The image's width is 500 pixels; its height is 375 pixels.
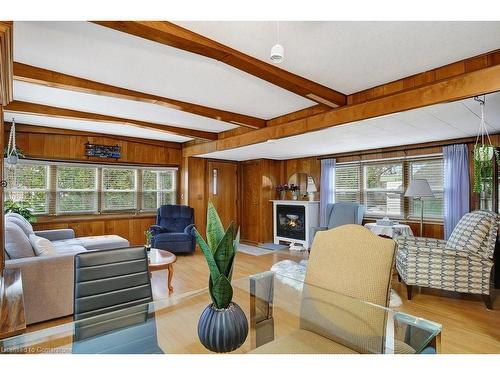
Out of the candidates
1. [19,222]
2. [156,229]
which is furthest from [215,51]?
[156,229]

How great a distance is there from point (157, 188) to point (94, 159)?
1346 mm

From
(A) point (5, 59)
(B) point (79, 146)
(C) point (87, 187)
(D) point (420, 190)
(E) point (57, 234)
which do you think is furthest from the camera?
(C) point (87, 187)

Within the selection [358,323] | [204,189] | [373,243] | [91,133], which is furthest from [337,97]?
[91,133]

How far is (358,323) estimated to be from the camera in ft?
4.45

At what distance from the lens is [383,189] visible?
5195 mm

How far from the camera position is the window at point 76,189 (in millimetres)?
4969

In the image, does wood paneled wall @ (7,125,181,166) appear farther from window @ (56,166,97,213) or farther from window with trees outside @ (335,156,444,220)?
window with trees outside @ (335,156,444,220)

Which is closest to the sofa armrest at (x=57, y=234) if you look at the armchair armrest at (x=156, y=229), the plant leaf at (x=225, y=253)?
the armchair armrest at (x=156, y=229)

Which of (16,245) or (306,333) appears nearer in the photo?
(306,333)

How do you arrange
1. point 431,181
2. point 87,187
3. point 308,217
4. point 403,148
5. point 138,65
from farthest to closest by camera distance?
point 308,217, point 87,187, point 403,148, point 431,181, point 138,65

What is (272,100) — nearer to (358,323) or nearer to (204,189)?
(358,323)

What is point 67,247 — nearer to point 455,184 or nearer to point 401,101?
point 401,101

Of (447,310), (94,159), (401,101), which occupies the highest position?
(401,101)
